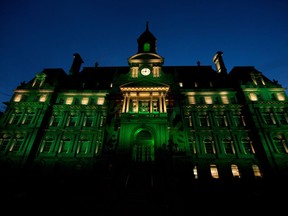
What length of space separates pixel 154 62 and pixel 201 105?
11.3 meters

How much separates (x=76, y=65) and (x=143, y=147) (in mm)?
24799

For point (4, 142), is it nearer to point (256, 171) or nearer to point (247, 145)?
point (247, 145)

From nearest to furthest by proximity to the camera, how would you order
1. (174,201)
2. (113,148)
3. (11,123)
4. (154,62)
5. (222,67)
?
(174,201), (113,148), (11,123), (154,62), (222,67)

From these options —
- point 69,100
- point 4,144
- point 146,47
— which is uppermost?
point 146,47

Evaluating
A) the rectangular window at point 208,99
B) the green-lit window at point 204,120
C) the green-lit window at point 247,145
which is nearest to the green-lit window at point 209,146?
the green-lit window at point 204,120

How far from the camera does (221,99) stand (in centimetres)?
2847

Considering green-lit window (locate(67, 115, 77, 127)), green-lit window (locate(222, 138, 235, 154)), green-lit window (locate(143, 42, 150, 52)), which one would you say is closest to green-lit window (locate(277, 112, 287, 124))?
green-lit window (locate(222, 138, 235, 154))

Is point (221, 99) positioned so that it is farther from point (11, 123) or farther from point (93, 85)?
point (11, 123)

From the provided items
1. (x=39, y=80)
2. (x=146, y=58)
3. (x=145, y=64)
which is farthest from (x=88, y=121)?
(x=146, y=58)

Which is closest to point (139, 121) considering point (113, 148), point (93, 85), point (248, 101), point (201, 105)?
point (113, 148)

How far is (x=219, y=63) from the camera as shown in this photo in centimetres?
3609

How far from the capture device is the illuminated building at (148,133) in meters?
20.5

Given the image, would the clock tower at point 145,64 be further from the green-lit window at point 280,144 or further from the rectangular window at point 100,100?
the green-lit window at point 280,144

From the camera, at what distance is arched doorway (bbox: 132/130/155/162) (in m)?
23.5
